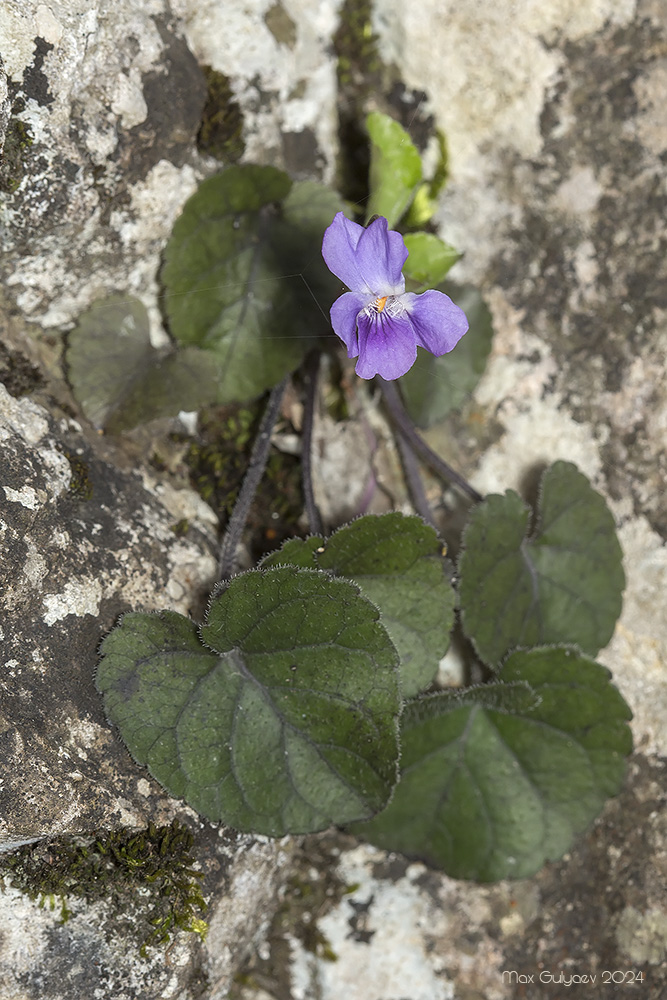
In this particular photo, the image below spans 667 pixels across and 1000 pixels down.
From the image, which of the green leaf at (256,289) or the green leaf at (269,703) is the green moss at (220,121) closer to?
the green leaf at (256,289)

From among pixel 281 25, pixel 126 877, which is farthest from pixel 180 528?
pixel 281 25

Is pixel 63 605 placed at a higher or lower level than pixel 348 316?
lower

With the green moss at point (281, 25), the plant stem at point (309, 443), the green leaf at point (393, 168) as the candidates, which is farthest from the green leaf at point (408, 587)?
the green moss at point (281, 25)

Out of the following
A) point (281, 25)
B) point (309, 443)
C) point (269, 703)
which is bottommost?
point (269, 703)

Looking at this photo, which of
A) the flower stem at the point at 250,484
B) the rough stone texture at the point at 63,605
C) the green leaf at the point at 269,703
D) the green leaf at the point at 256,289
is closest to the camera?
the rough stone texture at the point at 63,605

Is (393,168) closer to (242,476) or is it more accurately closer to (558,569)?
(242,476)

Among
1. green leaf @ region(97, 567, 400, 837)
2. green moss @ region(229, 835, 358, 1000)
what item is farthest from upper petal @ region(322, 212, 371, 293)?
green moss @ region(229, 835, 358, 1000)
